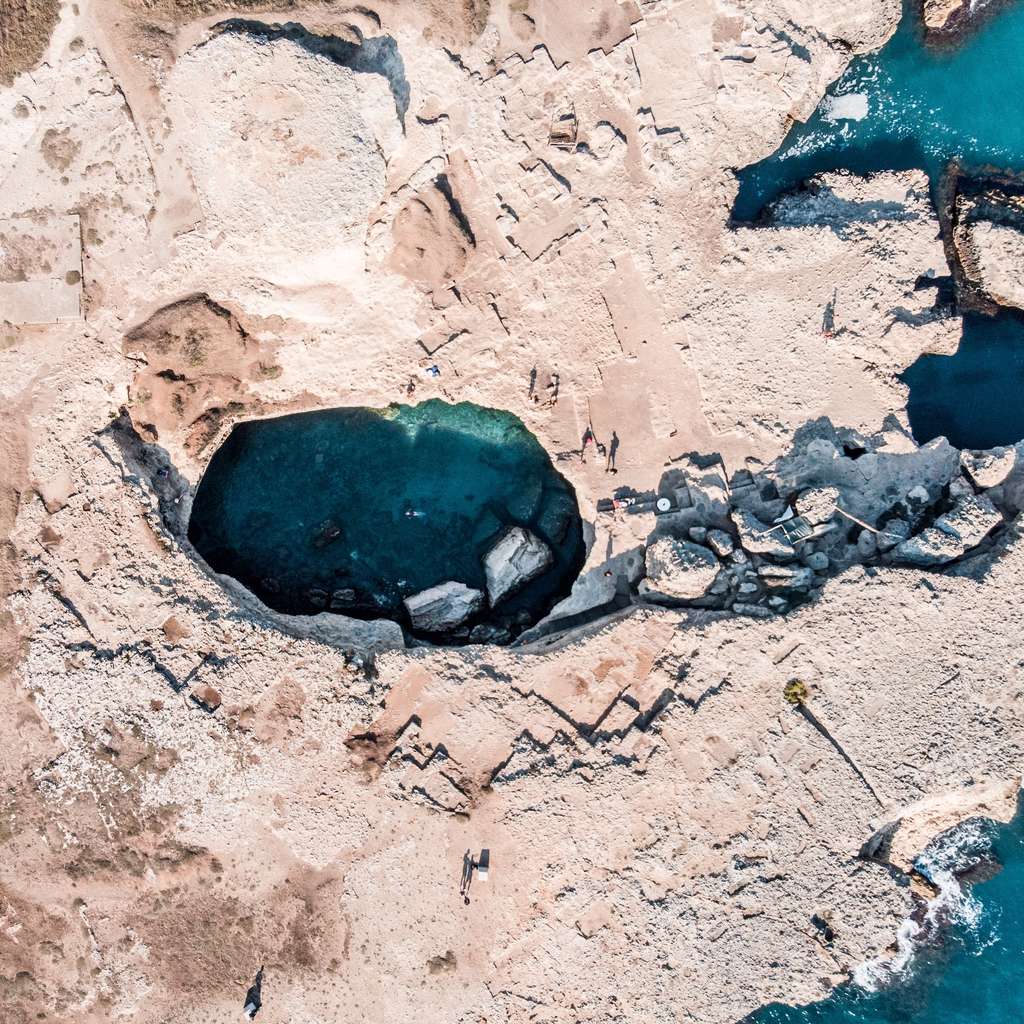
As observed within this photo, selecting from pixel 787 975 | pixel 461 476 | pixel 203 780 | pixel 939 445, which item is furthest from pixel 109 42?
pixel 787 975

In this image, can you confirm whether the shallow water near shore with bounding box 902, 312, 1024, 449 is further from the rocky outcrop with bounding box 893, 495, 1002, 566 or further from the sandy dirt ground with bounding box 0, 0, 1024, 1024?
the rocky outcrop with bounding box 893, 495, 1002, 566

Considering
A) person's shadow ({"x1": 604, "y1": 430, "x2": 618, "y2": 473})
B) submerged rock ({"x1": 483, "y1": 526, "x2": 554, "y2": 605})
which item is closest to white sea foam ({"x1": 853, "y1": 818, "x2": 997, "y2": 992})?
submerged rock ({"x1": 483, "y1": 526, "x2": 554, "y2": 605})

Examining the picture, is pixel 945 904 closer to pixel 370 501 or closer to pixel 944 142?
pixel 370 501

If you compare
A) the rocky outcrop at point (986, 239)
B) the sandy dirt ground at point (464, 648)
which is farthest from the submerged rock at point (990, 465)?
the rocky outcrop at point (986, 239)

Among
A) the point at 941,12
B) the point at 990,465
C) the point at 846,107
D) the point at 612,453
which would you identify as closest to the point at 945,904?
the point at 990,465

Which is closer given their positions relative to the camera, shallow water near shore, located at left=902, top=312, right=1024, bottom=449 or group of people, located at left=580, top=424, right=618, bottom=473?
group of people, located at left=580, top=424, right=618, bottom=473

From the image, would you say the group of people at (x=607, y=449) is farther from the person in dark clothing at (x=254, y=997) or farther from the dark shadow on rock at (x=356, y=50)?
the person in dark clothing at (x=254, y=997)
